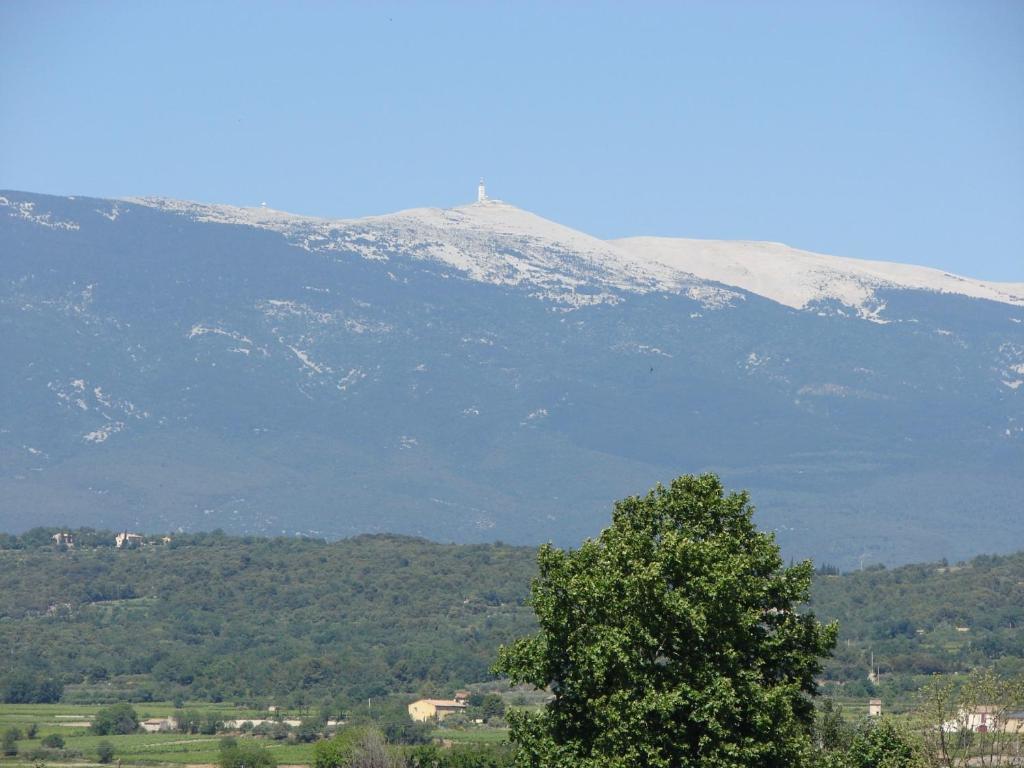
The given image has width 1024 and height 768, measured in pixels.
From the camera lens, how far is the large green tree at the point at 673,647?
132 ft

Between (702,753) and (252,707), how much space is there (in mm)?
107040

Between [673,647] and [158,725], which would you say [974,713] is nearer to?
[673,647]

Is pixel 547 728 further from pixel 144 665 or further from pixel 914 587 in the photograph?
pixel 914 587

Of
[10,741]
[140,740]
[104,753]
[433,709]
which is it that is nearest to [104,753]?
[104,753]

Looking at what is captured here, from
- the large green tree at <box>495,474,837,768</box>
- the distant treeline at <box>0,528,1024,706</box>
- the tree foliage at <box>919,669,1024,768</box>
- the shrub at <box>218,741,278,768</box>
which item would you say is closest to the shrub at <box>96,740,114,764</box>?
→ the shrub at <box>218,741,278,768</box>

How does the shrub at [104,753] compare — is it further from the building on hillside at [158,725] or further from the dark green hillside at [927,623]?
the dark green hillside at [927,623]

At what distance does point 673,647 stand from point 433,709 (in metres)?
94.4

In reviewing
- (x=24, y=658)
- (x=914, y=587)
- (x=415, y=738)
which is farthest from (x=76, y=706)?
(x=914, y=587)

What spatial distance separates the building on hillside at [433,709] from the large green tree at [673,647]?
86564mm

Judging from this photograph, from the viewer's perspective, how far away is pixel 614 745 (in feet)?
132

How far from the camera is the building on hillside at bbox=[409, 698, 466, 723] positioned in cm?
13088

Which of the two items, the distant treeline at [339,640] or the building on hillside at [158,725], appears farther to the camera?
the distant treeline at [339,640]

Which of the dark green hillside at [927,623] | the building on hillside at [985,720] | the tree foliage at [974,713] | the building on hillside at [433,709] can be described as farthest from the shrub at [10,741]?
the tree foliage at [974,713]

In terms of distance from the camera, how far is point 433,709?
134 metres
